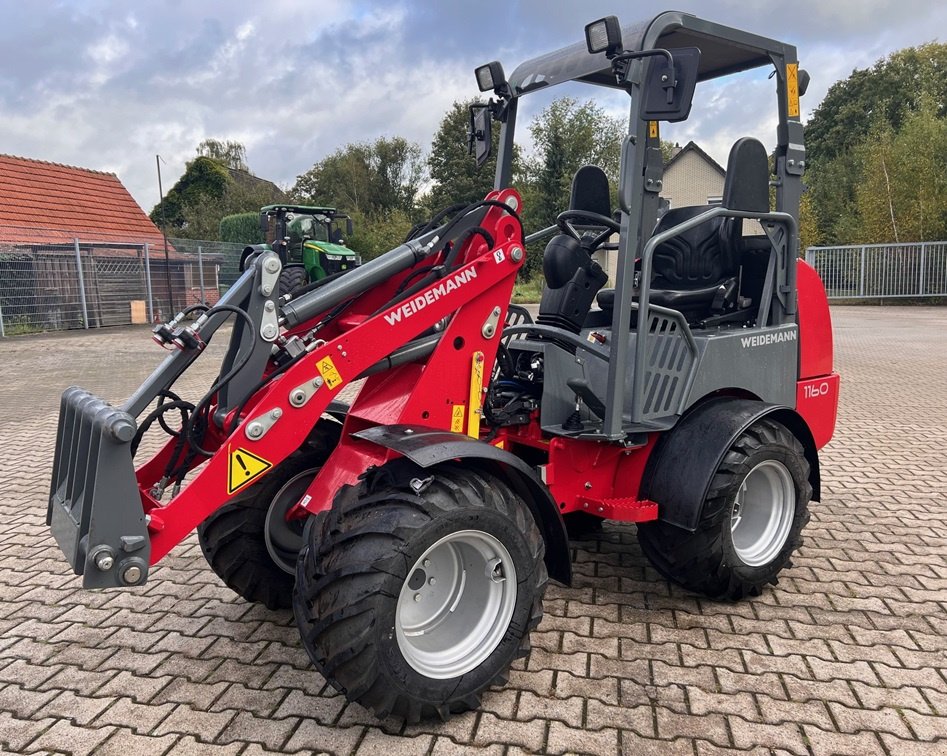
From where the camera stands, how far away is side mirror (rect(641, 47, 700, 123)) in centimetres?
296

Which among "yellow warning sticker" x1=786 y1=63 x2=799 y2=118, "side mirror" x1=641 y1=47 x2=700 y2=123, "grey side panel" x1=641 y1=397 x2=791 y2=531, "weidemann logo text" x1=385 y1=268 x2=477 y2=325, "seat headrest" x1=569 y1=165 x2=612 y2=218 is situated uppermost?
"yellow warning sticker" x1=786 y1=63 x2=799 y2=118

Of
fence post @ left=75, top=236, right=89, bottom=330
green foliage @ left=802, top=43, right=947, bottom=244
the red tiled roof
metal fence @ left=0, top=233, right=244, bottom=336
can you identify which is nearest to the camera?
metal fence @ left=0, top=233, right=244, bottom=336

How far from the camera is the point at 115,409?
2703mm

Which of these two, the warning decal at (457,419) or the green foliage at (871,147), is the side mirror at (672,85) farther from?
the green foliage at (871,147)

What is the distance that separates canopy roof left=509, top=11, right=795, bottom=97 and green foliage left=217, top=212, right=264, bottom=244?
31.8 m

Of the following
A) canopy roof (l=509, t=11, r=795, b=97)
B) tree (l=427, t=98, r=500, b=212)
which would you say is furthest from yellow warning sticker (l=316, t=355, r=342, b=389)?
tree (l=427, t=98, r=500, b=212)

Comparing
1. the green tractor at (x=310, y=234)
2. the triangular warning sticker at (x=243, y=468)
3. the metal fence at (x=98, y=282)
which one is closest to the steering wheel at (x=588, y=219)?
the triangular warning sticker at (x=243, y=468)

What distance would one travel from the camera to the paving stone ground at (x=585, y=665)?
2.72 metres

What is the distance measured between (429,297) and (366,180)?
45883 mm

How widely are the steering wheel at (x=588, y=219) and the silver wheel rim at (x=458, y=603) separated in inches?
65.0

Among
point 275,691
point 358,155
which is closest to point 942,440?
point 275,691

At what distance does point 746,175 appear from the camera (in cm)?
381

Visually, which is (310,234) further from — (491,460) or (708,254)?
(491,460)

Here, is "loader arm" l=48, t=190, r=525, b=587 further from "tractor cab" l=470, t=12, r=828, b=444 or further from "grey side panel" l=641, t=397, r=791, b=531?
"grey side panel" l=641, t=397, r=791, b=531
